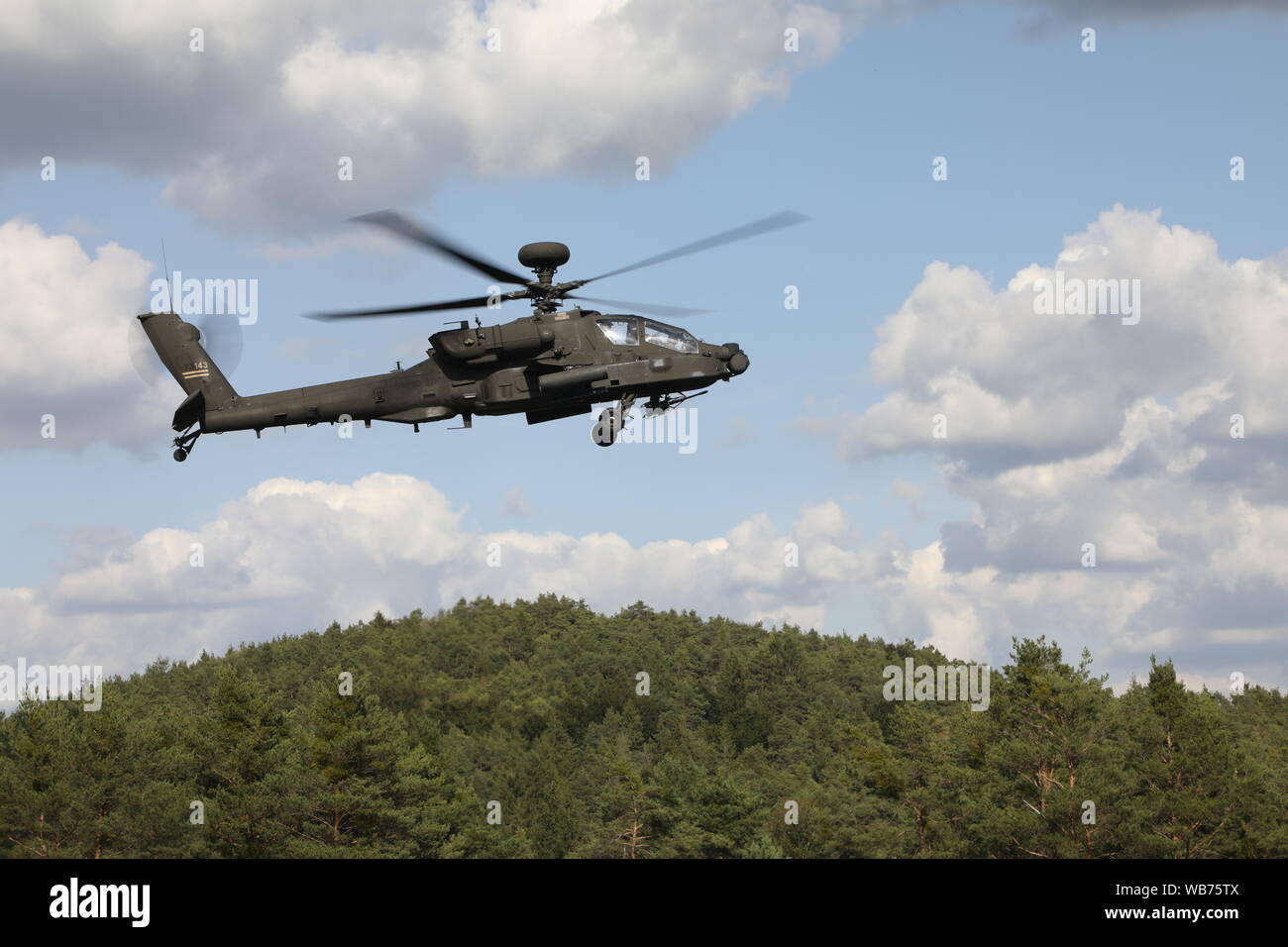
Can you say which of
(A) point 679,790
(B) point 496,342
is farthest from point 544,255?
(A) point 679,790

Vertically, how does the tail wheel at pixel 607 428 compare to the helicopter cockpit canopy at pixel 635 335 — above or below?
below

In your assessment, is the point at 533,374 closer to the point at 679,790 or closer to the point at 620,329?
the point at 620,329

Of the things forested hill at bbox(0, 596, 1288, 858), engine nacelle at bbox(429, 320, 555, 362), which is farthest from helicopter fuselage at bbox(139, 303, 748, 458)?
forested hill at bbox(0, 596, 1288, 858)

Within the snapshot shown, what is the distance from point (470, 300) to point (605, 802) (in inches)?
2396

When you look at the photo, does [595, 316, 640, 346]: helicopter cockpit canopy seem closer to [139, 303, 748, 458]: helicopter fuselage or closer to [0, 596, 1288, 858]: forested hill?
[139, 303, 748, 458]: helicopter fuselage

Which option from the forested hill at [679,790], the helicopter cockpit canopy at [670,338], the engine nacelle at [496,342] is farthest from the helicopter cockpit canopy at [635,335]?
the forested hill at [679,790]

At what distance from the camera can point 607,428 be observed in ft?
116

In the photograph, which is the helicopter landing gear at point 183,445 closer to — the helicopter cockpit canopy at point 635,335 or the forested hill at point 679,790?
the helicopter cockpit canopy at point 635,335

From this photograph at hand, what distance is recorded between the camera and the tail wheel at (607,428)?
35.5 meters

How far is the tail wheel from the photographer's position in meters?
35.5

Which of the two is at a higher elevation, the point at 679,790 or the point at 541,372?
the point at 541,372
